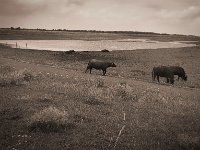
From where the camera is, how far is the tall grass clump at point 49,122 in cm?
1073

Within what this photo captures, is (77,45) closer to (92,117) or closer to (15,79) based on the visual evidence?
(15,79)

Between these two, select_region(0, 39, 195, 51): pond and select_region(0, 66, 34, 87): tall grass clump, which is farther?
select_region(0, 39, 195, 51): pond

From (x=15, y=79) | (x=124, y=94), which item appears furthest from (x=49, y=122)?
(x=15, y=79)

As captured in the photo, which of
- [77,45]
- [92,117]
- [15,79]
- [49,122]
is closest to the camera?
[49,122]

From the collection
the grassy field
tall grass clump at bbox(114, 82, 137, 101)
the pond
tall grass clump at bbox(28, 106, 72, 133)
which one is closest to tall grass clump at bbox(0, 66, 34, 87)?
the grassy field

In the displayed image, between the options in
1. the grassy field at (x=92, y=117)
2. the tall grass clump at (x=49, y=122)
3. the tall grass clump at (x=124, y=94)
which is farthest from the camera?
the tall grass clump at (x=124, y=94)

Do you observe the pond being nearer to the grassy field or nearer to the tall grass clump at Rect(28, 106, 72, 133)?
the grassy field

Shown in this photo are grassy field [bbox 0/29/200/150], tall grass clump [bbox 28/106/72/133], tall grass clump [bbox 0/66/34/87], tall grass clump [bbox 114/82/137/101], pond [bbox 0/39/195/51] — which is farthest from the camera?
pond [bbox 0/39/195/51]

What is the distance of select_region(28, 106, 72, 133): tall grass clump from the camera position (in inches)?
423

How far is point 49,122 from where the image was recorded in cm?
1090

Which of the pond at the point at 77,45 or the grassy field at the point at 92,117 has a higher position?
the pond at the point at 77,45

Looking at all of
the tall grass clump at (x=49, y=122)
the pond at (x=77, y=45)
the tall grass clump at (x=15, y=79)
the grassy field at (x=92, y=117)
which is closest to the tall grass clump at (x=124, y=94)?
the grassy field at (x=92, y=117)

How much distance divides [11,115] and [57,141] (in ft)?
9.94

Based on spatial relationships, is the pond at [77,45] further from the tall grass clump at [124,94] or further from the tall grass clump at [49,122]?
the tall grass clump at [49,122]
